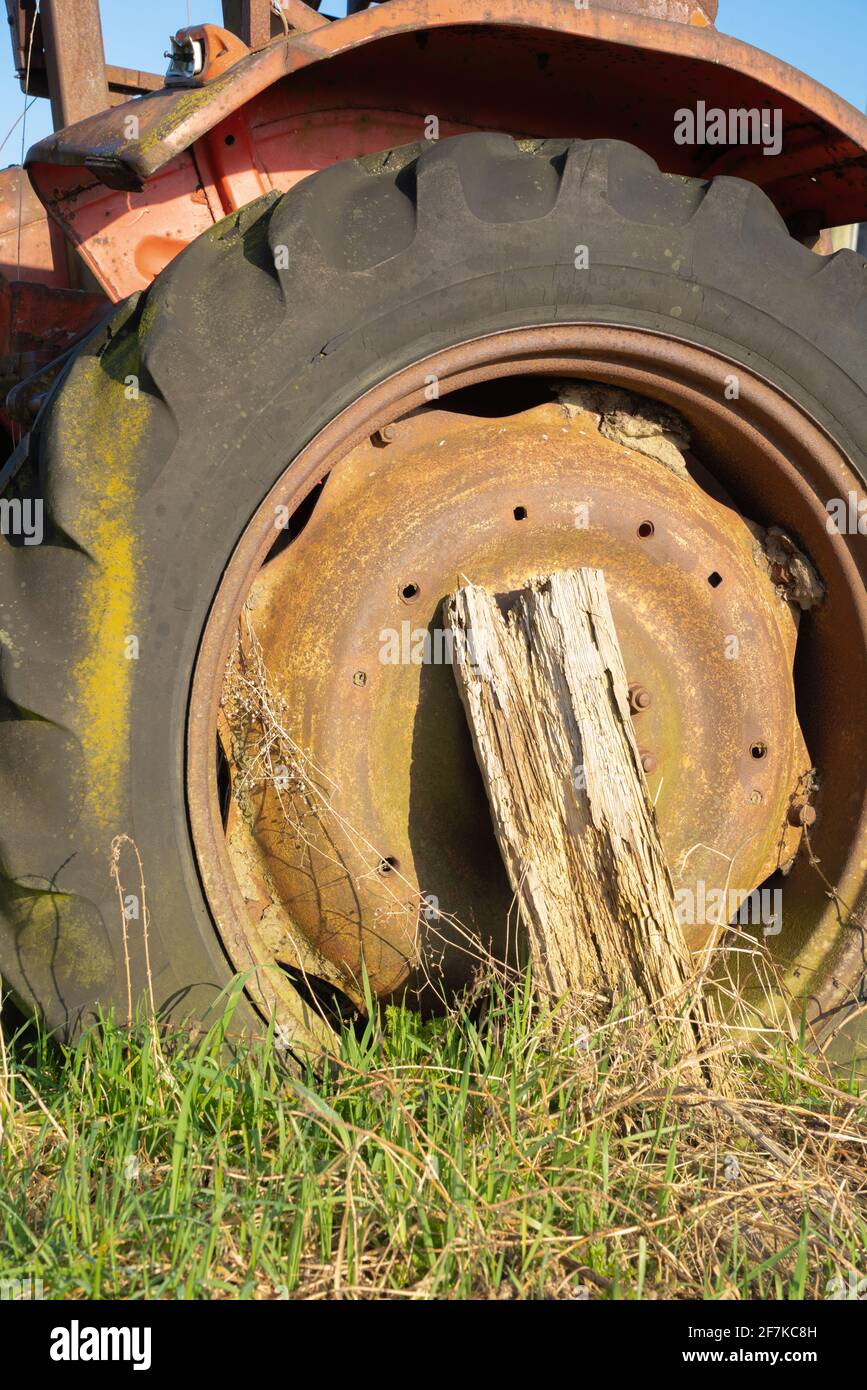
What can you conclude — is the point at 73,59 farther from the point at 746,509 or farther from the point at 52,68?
the point at 746,509

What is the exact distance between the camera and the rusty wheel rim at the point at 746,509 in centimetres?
174

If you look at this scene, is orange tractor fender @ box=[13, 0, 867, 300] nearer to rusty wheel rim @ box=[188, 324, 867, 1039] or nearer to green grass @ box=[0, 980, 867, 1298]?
rusty wheel rim @ box=[188, 324, 867, 1039]

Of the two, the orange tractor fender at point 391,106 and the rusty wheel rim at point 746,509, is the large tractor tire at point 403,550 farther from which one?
the orange tractor fender at point 391,106

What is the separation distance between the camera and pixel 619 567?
6.95ft

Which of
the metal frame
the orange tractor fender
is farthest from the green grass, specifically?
the metal frame

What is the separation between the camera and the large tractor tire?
65.4 inches

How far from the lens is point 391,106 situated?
2070mm

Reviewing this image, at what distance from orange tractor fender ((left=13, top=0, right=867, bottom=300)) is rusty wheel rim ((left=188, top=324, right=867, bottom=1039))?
46 cm

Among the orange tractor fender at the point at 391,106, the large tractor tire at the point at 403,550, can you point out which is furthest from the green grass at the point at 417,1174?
the orange tractor fender at the point at 391,106

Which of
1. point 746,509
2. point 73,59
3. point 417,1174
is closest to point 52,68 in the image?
point 73,59

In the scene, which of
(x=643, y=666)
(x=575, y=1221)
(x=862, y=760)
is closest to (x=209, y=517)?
(x=643, y=666)

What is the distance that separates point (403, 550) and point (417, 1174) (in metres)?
1.00

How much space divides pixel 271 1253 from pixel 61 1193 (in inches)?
11.3

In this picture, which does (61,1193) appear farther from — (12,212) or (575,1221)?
(12,212)
